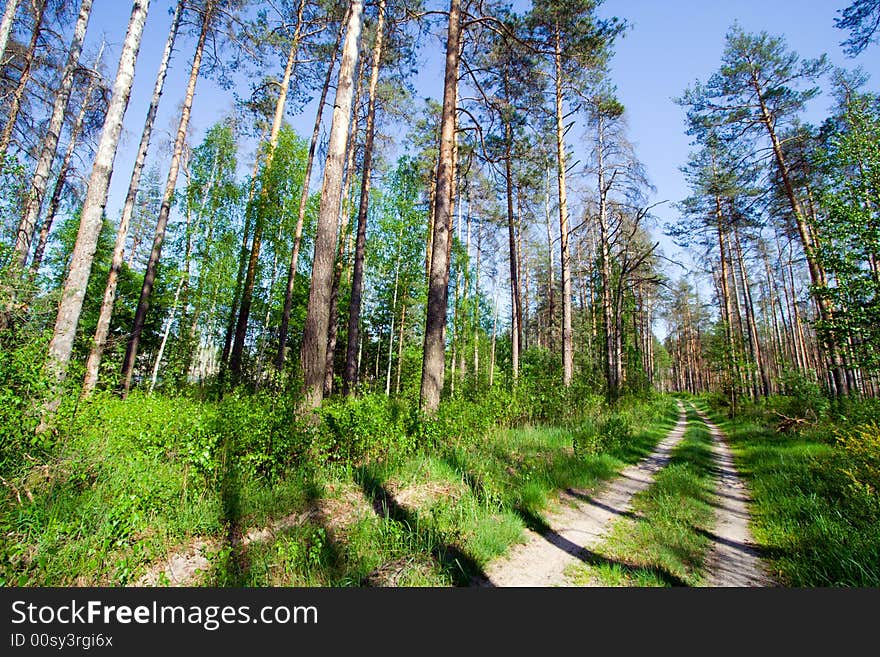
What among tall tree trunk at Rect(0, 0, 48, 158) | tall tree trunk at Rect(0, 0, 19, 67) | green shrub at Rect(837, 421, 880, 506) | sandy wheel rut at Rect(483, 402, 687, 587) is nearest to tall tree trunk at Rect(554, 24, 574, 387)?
sandy wheel rut at Rect(483, 402, 687, 587)

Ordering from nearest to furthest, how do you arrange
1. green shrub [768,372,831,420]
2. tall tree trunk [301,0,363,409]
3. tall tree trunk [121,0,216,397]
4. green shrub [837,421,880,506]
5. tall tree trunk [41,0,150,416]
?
green shrub [837,421,880,506] → tall tree trunk [41,0,150,416] → tall tree trunk [301,0,363,409] → green shrub [768,372,831,420] → tall tree trunk [121,0,216,397]

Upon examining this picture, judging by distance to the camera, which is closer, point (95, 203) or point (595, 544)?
point (595, 544)

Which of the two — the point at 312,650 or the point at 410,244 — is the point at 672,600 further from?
the point at 410,244

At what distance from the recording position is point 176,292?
55.1 feet

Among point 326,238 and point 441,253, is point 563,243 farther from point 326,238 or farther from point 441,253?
point 326,238

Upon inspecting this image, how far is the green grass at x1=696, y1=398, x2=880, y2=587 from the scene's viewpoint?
293 cm

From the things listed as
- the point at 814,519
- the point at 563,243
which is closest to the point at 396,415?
the point at 814,519

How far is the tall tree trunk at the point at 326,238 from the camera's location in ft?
19.2

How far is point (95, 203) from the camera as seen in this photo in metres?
5.89

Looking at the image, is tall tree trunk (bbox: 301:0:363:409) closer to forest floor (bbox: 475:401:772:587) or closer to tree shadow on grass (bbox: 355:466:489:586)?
tree shadow on grass (bbox: 355:466:489:586)

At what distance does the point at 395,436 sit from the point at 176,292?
17162 millimetres

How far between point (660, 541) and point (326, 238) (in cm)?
669

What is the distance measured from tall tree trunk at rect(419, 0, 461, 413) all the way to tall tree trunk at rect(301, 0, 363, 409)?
192 cm

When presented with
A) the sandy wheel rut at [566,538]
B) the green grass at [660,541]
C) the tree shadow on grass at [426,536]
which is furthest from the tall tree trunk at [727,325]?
the tree shadow on grass at [426,536]
